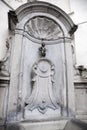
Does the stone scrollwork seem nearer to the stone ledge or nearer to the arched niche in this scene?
the arched niche

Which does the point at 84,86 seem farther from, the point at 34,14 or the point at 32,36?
the point at 34,14

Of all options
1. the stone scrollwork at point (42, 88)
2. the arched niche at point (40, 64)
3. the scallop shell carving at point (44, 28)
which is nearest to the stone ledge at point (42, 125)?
the arched niche at point (40, 64)

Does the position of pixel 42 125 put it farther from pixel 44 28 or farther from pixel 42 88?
pixel 44 28

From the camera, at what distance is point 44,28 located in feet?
14.4

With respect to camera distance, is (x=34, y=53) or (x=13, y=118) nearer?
(x=13, y=118)

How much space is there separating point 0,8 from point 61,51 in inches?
110

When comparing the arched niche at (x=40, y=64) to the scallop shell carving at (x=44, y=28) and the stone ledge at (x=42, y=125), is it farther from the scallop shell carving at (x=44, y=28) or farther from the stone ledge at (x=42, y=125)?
the stone ledge at (x=42, y=125)

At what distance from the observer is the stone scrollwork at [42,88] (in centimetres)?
330

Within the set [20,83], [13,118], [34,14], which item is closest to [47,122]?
[13,118]

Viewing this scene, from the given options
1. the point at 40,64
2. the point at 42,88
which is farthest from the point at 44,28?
the point at 42,88

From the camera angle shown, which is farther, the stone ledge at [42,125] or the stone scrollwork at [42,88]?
the stone scrollwork at [42,88]

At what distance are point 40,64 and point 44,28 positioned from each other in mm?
1323

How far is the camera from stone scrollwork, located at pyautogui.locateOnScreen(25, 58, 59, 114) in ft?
10.8

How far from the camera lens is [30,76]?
Result: 3.60 meters
